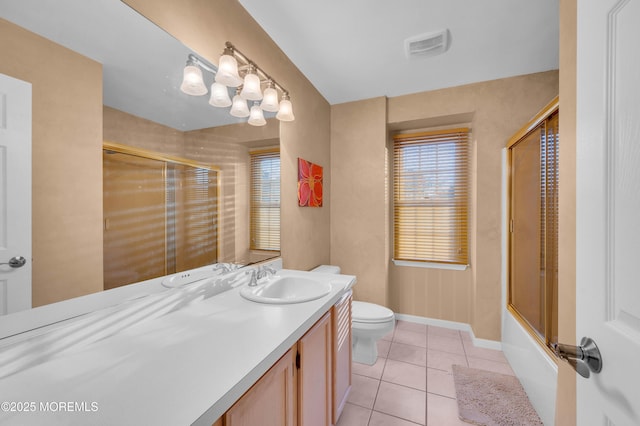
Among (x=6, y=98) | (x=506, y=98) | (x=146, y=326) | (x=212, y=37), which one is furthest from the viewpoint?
(x=506, y=98)

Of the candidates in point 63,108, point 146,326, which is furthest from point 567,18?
point 146,326

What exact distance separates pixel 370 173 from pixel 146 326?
7.60ft

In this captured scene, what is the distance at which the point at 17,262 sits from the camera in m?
0.75

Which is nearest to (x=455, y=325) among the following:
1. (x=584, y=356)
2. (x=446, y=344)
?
(x=446, y=344)

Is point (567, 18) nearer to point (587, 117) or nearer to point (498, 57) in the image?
point (587, 117)

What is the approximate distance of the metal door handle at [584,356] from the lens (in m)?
0.53

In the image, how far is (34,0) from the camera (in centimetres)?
78

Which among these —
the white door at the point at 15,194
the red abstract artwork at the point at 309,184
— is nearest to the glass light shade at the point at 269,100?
the red abstract artwork at the point at 309,184

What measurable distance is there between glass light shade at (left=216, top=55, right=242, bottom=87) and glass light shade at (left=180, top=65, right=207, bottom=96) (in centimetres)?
11

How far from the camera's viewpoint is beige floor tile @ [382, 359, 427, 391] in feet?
6.19

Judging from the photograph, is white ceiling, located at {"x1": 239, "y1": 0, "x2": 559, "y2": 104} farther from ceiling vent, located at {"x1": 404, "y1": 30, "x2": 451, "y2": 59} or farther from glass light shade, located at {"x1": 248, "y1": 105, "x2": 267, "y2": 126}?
glass light shade, located at {"x1": 248, "y1": 105, "x2": 267, "y2": 126}

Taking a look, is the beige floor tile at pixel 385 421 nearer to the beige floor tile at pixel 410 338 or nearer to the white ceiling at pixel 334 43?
the beige floor tile at pixel 410 338

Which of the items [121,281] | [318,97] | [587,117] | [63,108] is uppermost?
[318,97]

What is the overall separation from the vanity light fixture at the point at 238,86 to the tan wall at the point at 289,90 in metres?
0.08
